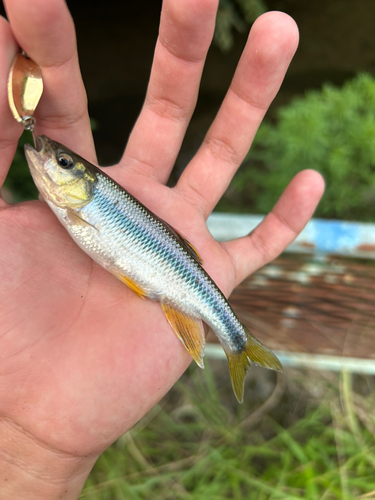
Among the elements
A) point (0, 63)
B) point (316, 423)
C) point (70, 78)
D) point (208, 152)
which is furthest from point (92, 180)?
point (316, 423)

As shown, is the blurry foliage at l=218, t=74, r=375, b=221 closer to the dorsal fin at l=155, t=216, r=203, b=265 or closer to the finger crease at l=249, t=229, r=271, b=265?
the finger crease at l=249, t=229, r=271, b=265

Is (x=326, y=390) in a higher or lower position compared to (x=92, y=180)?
lower

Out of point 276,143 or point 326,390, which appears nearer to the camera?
point 326,390

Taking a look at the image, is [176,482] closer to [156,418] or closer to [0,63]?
[156,418]

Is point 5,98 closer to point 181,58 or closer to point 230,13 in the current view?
point 181,58

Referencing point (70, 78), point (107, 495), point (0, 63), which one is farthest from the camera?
point (107, 495)

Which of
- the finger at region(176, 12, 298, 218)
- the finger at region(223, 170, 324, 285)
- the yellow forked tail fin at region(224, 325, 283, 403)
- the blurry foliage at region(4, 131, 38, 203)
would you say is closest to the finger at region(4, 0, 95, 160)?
the finger at region(176, 12, 298, 218)

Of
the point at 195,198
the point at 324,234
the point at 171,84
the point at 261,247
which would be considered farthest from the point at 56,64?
the point at 324,234
